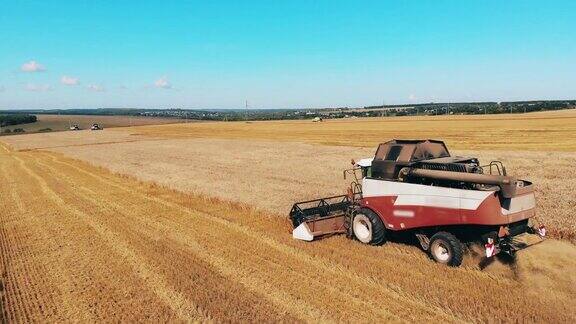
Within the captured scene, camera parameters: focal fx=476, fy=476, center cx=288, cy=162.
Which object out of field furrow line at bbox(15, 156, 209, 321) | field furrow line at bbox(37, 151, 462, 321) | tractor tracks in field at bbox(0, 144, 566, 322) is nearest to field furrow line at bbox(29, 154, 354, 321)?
tractor tracks in field at bbox(0, 144, 566, 322)

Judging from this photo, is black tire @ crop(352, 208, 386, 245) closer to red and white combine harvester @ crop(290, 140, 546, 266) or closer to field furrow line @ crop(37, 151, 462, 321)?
red and white combine harvester @ crop(290, 140, 546, 266)

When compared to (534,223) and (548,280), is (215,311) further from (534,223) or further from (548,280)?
(534,223)

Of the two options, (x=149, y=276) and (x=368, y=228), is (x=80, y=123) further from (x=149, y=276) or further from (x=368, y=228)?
(x=368, y=228)

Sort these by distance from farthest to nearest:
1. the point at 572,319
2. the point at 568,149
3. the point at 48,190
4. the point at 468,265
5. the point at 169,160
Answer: the point at 169,160 → the point at 568,149 → the point at 48,190 → the point at 468,265 → the point at 572,319

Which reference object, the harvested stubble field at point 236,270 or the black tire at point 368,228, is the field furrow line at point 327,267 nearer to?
the harvested stubble field at point 236,270

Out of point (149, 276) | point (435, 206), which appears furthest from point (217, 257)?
point (435, 206)

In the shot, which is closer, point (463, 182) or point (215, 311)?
point (215, 311)

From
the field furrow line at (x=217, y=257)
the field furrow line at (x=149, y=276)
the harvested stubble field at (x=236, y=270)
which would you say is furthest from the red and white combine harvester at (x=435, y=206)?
the field furrow line at (x=149, y=276)

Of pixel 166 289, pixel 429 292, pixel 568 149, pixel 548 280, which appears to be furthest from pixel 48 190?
pixel 568 149

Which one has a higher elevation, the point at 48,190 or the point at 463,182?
the point at 463,182
